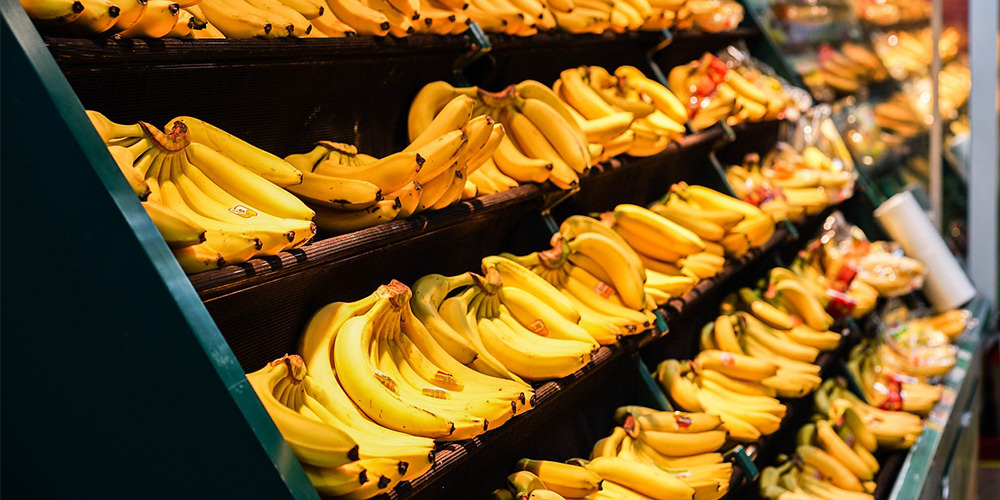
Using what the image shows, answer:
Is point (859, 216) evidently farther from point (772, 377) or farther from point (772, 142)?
point (772, 377)

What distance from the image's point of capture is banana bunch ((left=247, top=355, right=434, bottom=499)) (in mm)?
1668

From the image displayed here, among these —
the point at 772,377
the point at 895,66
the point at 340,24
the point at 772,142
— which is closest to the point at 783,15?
the point at 772,142

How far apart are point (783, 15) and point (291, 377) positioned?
4.55 meters

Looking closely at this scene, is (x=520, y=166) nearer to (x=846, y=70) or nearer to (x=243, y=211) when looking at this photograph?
(x=243, y=211)

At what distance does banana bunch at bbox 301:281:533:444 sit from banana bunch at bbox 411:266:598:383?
0.03 meters

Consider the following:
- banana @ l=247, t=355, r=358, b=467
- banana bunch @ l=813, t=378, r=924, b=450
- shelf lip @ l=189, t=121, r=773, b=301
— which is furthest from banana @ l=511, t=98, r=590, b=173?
banana bunch @ l=813, t=378, r=924, b=450

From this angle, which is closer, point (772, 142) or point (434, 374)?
point (434, 374)

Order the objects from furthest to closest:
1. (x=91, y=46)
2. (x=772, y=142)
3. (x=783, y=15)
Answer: (x=783, y=15) < (x=772, y=142) < (x=91, y=46)

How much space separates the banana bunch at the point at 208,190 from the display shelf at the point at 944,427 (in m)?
2.61

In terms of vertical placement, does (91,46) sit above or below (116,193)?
above

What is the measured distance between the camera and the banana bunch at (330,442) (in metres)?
1.67

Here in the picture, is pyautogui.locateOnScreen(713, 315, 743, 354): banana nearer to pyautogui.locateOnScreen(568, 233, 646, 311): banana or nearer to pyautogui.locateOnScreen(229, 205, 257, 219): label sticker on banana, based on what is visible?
pyautogui.locateOnScreen(568, 233, 646, 311): banana

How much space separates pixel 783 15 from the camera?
5734 millimetres

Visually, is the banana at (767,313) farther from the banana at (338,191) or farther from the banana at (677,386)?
the banana at (338,191)
